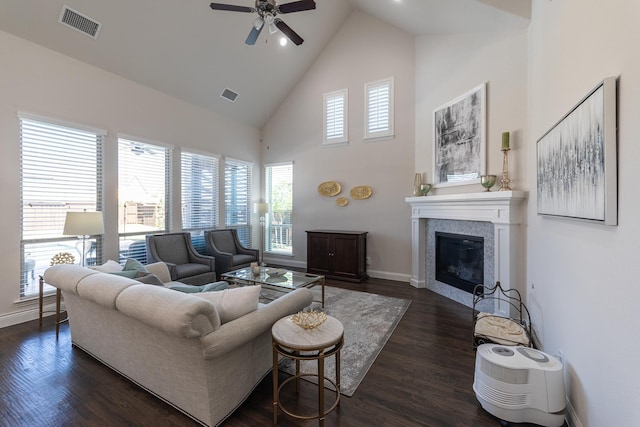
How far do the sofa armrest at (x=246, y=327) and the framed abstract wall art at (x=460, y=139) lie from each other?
316 cm

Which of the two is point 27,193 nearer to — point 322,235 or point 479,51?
point 322,235

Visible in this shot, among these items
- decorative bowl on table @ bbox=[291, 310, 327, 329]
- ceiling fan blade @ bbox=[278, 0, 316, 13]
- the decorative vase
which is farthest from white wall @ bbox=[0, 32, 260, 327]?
the decorative vase

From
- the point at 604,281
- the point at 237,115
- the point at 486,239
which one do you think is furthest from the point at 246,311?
the point at 237,115

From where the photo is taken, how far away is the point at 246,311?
1.92 metres

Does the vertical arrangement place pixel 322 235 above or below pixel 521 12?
below

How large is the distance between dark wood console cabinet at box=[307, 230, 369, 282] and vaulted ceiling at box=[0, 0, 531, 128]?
354 centimetres

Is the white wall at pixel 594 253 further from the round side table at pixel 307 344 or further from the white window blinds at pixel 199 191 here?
the white window blinds at pixel 199 191

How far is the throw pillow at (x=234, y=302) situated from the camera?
1.85 m

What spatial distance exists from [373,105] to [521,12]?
9.03 ft

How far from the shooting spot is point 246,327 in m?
1.79

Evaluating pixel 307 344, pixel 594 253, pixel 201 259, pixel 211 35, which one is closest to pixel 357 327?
pixel 307 344

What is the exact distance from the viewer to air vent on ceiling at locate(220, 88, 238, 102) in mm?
5657

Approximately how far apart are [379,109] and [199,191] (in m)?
4.07

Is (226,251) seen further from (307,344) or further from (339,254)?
(307,344)
